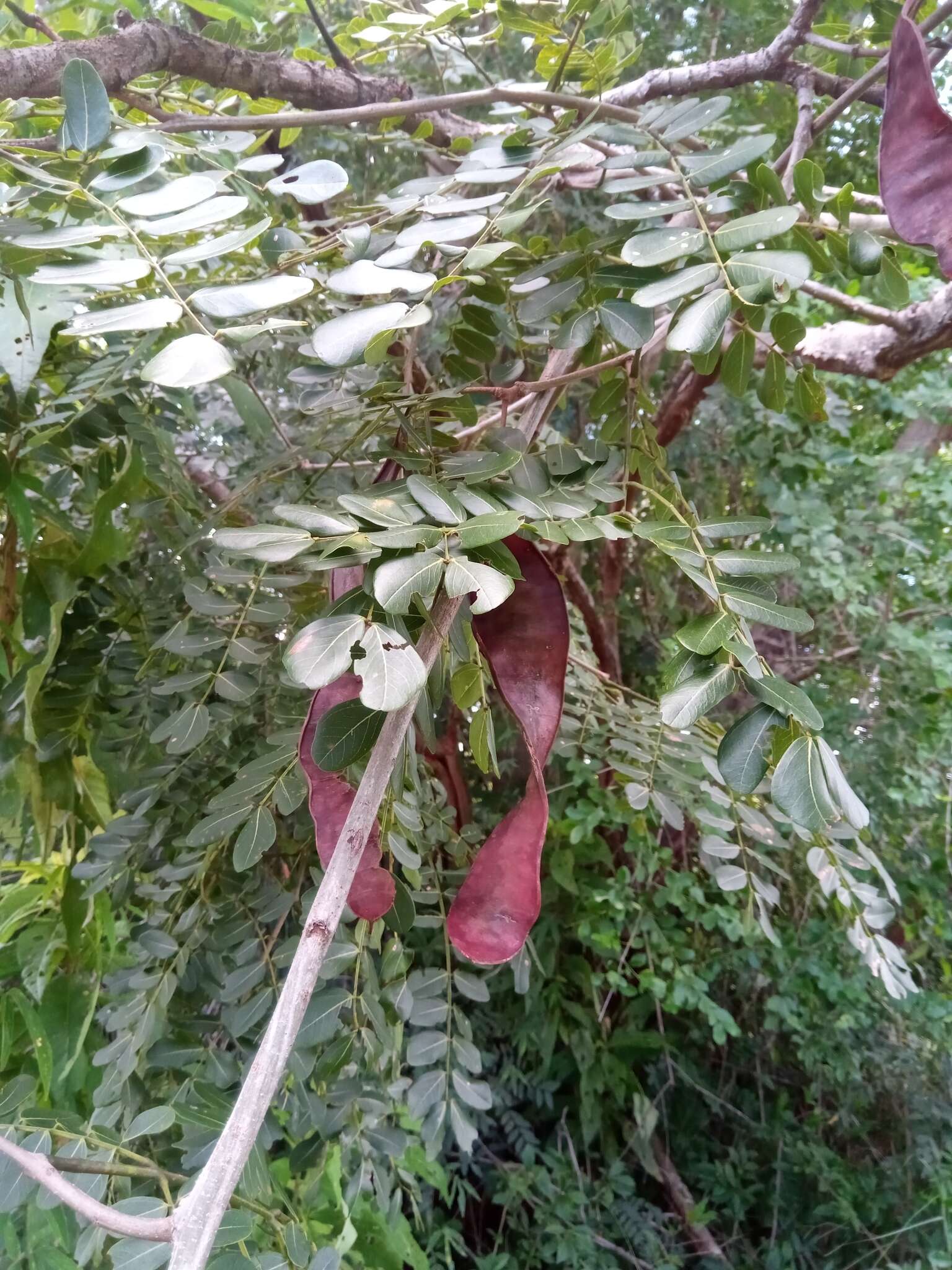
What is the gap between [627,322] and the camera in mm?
325

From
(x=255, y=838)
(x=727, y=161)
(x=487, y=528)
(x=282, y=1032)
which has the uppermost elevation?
(x=727, y=161)

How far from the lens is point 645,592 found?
119 centimetres

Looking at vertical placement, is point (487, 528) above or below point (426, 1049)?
above

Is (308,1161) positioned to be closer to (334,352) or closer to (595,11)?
(334,352)

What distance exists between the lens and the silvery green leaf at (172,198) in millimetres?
294

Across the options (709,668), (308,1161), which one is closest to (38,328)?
(709,668)

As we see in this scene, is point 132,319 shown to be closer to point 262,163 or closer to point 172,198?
point 172,198

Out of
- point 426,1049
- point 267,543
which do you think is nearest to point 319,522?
point 267,543

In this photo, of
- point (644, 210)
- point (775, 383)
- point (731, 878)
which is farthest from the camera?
point (731, 878)

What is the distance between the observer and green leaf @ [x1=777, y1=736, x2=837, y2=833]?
250 millimetres

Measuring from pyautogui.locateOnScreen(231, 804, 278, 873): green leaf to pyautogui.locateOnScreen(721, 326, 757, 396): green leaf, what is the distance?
13.1 inches

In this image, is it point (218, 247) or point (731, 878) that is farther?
point (731, 878)

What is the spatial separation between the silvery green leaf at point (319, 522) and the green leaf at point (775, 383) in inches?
10.9

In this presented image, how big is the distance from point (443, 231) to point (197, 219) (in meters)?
0.10
